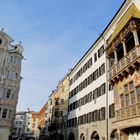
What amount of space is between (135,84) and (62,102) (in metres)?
39.1

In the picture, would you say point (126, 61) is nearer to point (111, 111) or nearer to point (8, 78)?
point (111, 111)

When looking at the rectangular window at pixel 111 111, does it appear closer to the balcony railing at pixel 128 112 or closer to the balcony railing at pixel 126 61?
the balcony railing at pixel 128 112

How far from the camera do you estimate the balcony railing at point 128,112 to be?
54.3ft

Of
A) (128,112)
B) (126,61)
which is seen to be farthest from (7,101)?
(126,61)

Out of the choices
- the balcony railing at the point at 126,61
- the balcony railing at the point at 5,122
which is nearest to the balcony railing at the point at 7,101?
the balcony railing at the point at 5,122

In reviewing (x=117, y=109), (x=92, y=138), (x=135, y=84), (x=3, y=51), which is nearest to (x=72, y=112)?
(x=92, y=138)

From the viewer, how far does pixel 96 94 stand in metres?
31.3

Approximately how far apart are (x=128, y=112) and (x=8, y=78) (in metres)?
25.8

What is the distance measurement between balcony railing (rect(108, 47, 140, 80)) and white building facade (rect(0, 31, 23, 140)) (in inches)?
838

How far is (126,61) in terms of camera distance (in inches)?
734

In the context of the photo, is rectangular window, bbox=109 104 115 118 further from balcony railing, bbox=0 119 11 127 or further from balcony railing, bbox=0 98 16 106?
balcony railing, bbox=0 98 16 106

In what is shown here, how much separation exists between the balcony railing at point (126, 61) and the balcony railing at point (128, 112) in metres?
3.61

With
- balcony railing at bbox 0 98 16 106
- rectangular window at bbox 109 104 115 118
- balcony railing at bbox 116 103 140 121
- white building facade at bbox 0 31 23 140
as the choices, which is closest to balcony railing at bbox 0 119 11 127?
white building facade at bbox 0 31 23 140

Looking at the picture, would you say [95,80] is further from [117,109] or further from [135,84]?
[135,84]
